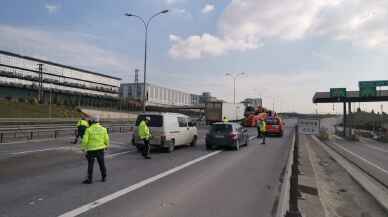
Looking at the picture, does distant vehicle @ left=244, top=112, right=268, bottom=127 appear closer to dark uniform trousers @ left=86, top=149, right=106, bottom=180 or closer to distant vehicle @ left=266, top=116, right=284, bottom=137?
distant vehicle @ left=266, top=116, right=284, bottom=137

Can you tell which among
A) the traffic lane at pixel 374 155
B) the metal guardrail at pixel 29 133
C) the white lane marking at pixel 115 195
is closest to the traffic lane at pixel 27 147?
the metal guardrail at pixel 29 133

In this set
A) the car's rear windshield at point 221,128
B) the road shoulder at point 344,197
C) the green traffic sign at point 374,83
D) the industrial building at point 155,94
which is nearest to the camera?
the road shoulder at point 344,197

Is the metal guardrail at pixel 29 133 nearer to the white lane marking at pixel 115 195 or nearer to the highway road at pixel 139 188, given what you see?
the highway road at pixel 139 188

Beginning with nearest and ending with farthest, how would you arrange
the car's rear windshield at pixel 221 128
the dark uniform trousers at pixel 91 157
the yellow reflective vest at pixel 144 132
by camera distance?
the dark uniform trousers at pixel 91 157
the yellow reflective vest at pixel 144 132
the car's rear windshield at pixel 221 128

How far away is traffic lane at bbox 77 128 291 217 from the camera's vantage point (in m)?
6.62

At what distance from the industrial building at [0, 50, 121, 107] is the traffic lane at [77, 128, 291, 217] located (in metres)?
84.3

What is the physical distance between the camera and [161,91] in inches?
6083

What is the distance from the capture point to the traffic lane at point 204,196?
6619 millimetres

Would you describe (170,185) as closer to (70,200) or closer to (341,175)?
(70,200)

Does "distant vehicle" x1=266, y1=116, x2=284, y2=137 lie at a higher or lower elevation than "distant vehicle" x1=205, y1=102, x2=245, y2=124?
lower

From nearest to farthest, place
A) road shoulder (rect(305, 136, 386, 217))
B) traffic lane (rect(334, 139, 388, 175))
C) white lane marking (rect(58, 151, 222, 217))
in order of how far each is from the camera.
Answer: white lane marking (rect(58, 151, 222, 217))
road shoulder (rect(305, 136, 386, 217))
traffic lane (rect(334, 139, 388, 175))

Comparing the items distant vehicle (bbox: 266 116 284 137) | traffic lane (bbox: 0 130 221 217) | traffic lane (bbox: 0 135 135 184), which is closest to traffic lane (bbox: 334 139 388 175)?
distant vehicle (bbox: 266 116 284 137)

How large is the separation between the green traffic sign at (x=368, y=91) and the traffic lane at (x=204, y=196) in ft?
105

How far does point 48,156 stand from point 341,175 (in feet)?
35.9
